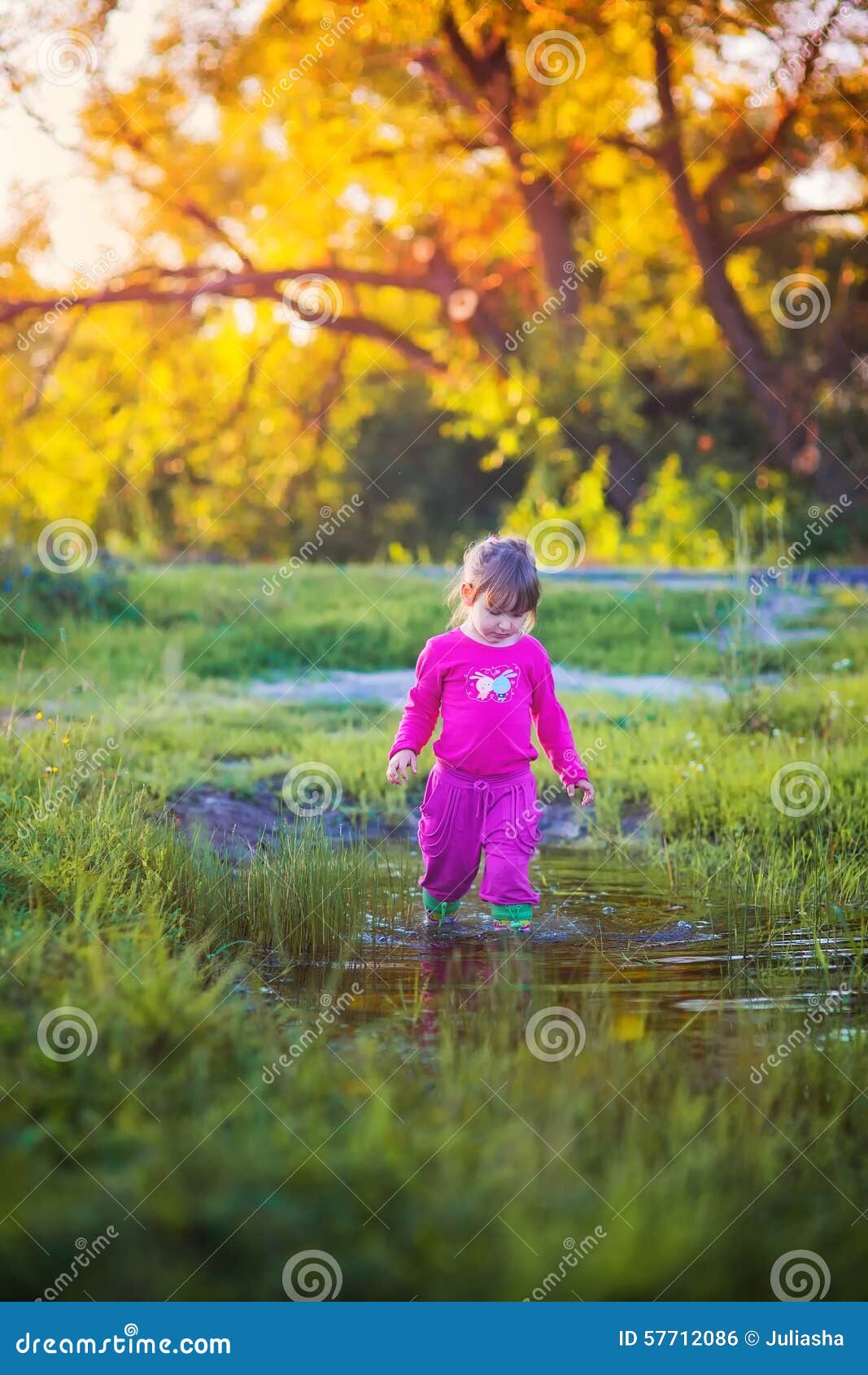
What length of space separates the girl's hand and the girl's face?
524mm

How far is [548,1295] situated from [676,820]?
4381 mm

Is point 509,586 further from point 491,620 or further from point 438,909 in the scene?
point 438,909

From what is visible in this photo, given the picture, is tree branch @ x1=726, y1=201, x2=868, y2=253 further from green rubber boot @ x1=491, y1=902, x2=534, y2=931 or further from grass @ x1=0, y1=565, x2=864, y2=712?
green rubber boot @ x1=491, y1=902, x2=534, y2=931

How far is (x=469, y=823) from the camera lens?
532 centimetres

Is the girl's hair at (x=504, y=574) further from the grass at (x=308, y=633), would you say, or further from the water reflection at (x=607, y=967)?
the grass at (x=308, y=633)

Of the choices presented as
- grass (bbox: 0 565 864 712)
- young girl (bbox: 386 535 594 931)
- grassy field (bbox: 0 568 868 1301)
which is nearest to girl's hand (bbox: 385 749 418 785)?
young girl (bbox: 386 535 594 931)

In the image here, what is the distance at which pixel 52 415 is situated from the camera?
1977cm

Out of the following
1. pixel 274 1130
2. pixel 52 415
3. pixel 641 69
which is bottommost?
pixel 274 1130

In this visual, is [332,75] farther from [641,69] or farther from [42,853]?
[42,853]

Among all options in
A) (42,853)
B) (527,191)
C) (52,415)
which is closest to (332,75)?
(527,191)

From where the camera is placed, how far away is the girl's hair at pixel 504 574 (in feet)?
16.6

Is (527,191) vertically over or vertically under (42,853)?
over

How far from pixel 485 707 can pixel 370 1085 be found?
2229 millimetres

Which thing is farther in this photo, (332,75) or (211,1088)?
(332,75)
